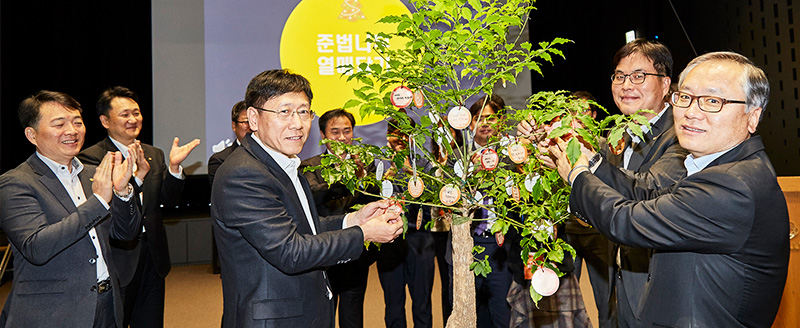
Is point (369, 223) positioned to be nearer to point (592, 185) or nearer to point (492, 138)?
point (492, 138)

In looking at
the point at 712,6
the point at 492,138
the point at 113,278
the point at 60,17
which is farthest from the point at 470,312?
the point at 60,17

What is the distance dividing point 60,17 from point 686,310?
6.21 meters

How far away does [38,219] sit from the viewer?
1957mm

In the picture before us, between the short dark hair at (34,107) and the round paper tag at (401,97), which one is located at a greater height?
the short dark hair at (34,107)

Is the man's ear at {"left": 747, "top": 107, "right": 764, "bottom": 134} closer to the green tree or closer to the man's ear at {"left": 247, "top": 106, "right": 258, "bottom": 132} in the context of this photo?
the green tree

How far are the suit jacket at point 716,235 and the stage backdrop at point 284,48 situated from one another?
325 centimetres

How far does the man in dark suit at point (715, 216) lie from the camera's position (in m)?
1.29

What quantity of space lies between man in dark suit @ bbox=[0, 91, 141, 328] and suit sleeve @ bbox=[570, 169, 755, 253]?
1.70 m

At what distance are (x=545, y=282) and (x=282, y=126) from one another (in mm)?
897

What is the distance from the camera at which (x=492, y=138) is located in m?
1.79

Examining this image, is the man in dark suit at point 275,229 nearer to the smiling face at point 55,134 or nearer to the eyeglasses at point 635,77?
the smiling face at point 55,134

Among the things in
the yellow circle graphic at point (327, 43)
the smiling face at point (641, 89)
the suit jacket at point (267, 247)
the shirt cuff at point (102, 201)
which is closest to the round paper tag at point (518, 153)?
the suit jacket at point (267, 247)

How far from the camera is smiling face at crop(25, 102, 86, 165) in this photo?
2.15 m

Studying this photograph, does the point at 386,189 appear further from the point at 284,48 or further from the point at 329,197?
the point at 284,48
